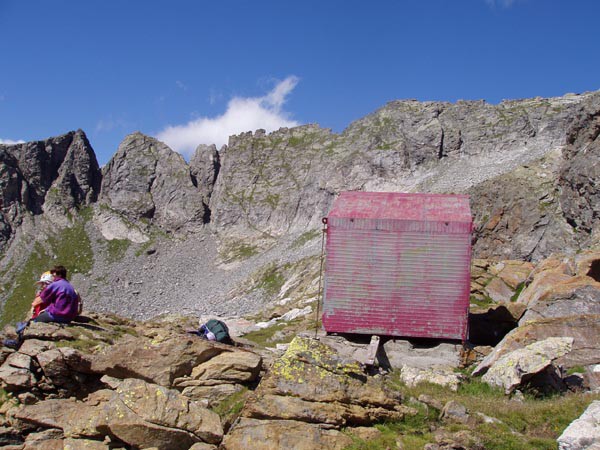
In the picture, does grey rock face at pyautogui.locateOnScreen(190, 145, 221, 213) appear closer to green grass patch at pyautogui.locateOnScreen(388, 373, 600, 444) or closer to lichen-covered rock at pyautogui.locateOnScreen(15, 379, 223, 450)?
green grass patch at pyautogui.locateOnScreen(388, 373, 600, 444)

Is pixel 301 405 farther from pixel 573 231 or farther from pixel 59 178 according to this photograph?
pixel 59 178

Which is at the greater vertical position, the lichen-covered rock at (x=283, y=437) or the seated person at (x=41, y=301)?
the seated person at (x=41, y=301)

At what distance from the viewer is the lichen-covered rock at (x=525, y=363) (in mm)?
13625

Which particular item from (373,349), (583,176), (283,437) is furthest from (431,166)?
(283,437)

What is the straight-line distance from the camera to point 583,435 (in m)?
8.98

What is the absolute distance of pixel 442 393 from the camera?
13539 mm

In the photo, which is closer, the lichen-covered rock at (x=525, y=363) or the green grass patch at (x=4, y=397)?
the green grass patch at (x=4, y=397)

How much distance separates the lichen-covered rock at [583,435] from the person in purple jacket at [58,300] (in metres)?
12.1

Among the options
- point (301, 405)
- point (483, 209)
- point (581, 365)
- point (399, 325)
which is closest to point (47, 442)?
point (301, 405)

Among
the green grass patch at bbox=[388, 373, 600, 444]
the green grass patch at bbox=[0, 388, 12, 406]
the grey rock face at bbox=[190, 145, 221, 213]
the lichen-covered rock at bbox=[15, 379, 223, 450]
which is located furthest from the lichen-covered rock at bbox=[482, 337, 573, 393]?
the grey rock face at bbox=[190, 145, 221, 213]

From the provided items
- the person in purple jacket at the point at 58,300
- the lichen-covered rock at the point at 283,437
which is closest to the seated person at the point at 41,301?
the person in purple jacket at the point at 58,300

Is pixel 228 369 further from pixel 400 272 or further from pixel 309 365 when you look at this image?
pixel 400 272

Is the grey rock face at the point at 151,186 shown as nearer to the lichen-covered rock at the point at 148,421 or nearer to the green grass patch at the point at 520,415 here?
the green grass patch at the point at 520,415

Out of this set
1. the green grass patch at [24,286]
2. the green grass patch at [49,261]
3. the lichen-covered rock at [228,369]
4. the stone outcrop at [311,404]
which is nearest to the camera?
the stone outcrop at [311,404]
